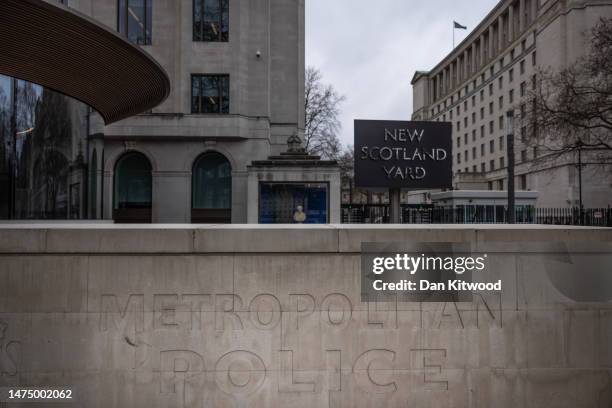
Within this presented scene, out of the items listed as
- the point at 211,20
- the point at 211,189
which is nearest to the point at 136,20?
the point at 211,20

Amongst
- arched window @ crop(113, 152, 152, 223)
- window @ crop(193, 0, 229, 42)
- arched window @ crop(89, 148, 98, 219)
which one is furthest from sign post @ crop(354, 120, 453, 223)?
arched window @ crop(113, 152, 152, 223)

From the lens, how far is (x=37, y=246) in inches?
156

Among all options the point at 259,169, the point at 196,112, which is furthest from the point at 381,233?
the point at 196,112

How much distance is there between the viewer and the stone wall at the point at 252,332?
3.97 m

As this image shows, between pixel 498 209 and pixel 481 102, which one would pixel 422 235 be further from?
pixel 481 102

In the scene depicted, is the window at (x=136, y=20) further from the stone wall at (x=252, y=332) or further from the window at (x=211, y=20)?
the stone wall at (x=252, y=332)

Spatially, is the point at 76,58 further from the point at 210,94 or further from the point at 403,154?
the point at 210,94

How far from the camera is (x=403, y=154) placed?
13000mm

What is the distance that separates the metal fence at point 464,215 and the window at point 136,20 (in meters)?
16.5

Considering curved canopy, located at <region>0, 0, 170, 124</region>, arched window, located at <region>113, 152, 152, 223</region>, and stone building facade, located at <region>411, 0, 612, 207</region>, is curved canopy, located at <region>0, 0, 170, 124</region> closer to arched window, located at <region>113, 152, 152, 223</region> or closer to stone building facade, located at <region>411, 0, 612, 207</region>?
arched window, located at <region>113, 152, 152, 223</region>

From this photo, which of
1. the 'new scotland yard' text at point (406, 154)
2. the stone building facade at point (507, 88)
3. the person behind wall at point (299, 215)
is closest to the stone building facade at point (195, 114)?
the person behind wall at point (299, 215)

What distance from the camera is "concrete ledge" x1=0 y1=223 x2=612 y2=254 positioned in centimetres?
398

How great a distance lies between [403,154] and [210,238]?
32.7 feet

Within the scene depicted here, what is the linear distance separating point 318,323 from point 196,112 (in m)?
24.0
